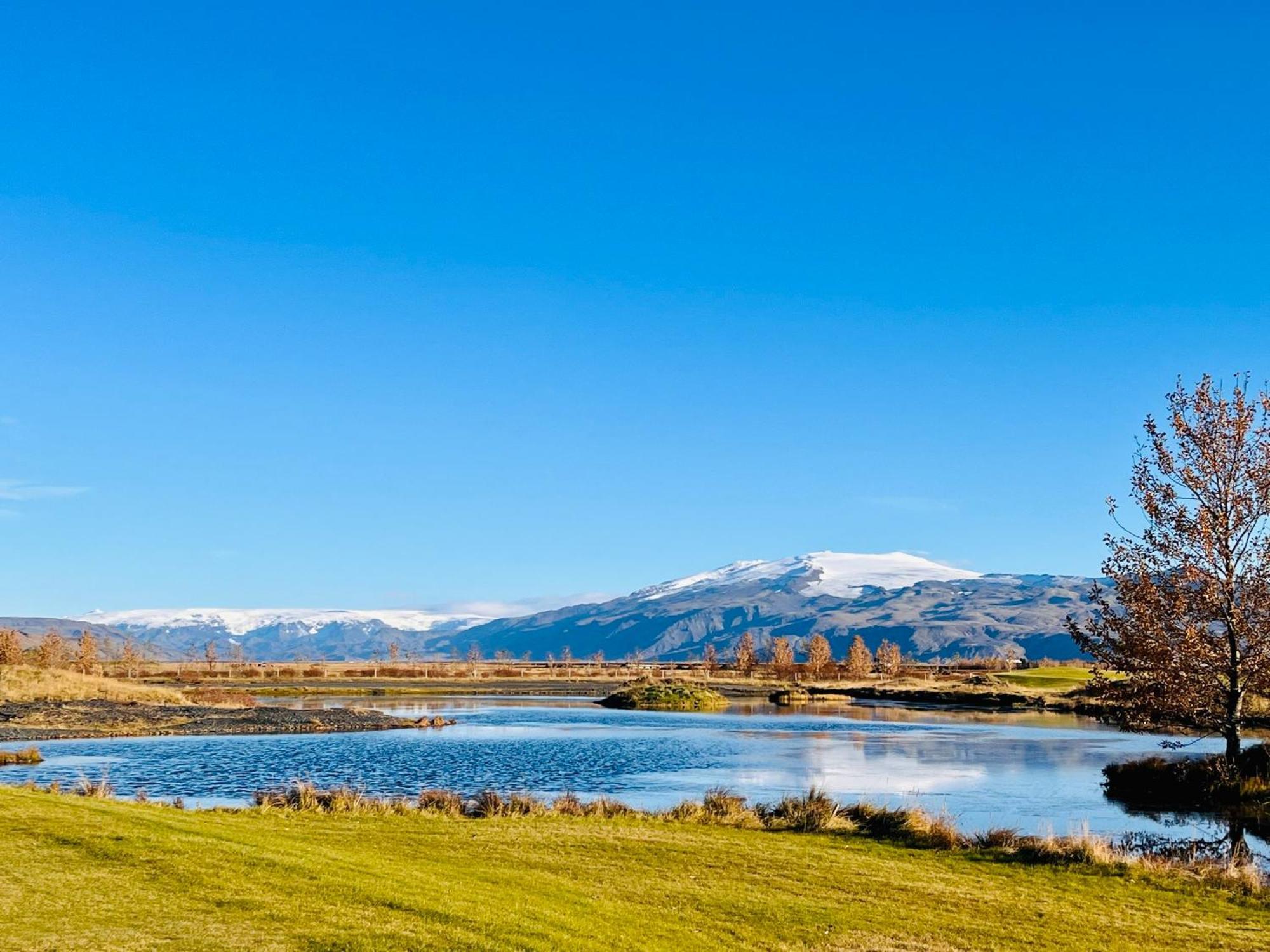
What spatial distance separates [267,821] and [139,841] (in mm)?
7640

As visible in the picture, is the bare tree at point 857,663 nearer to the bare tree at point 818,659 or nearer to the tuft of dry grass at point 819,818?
the bare tree at point 818,659

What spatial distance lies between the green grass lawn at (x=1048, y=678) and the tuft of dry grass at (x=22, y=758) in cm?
10674

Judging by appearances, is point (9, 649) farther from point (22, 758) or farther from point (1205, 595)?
point (1205, 595)

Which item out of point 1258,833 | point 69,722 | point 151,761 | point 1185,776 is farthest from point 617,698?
point 1258,833

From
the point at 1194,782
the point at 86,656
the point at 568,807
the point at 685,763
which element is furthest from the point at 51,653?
the point at 1194,782

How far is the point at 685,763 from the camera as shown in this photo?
52.6 m

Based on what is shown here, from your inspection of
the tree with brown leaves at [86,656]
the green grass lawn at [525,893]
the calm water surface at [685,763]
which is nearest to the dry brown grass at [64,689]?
the calm water surface at [685,763]

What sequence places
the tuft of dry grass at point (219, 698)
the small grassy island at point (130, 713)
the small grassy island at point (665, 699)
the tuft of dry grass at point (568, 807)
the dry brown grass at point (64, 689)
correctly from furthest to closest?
the small grassy island at point (665, 699) < the tuft of dry grass at point (219, 698) < the dry brown grass at point (64, 689) < the small grassy island at point (130, 713) < the tuft of dry grass at point (568, 807)

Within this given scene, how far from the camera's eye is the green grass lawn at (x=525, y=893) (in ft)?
49.0

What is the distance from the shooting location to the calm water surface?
3878 cm

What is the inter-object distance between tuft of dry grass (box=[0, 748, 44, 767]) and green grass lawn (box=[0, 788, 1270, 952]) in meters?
24.7

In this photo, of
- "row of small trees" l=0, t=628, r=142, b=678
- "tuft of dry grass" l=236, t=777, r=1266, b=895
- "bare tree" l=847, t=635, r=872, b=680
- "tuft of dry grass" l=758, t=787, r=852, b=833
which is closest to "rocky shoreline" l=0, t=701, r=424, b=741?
"tuft of dry grass" l=236, t=777, r=1266, b=895

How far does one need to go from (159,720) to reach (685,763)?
41443mm

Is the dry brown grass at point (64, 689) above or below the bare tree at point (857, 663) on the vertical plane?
above
